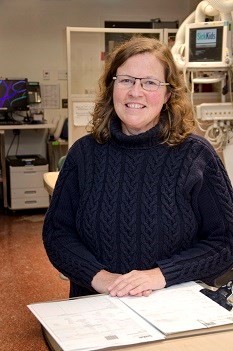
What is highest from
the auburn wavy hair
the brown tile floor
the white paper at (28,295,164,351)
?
the auburn wavy hair

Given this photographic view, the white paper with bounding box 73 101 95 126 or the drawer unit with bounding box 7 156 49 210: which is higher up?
the white paper with bounding box 73 101 95 126

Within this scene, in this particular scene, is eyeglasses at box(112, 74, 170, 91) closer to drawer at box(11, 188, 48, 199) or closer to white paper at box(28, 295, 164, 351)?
white paper at box(28, 295, 164, 351)

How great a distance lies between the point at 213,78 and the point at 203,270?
2.39 m

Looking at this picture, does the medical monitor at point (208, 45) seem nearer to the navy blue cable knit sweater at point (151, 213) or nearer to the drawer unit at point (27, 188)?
the navy blue cable knit sweater at point (151, 213)

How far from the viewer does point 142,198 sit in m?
1.51

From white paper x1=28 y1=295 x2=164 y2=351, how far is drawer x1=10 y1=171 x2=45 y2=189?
173 inches

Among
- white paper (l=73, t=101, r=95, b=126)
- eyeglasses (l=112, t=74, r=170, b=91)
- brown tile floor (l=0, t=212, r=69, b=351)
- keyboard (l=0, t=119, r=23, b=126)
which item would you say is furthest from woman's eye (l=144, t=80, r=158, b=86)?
keyboard (l=0, t=119, r=23, b=126)

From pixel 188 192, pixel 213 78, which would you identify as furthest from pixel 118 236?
pixel 213 78

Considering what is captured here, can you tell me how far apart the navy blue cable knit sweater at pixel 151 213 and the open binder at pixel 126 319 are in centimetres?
17

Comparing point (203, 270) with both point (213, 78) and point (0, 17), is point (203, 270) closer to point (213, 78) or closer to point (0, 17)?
point (213, 78)

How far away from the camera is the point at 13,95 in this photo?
5887 millimetres

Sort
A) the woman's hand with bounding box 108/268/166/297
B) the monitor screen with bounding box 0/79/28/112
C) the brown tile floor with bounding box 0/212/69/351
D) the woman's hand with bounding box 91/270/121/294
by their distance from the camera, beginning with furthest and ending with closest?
the monitor screen with bounding box 0/79/28/112 → the brown tile floor with bounding box 0/212/69/351 → the woman's hand with bounding box 91/270/121/294 → the woman's hand with bounding box 108/268/166/297

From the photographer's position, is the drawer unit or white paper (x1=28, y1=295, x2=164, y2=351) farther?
the drawer unit

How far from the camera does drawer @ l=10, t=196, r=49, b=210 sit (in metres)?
5.61
